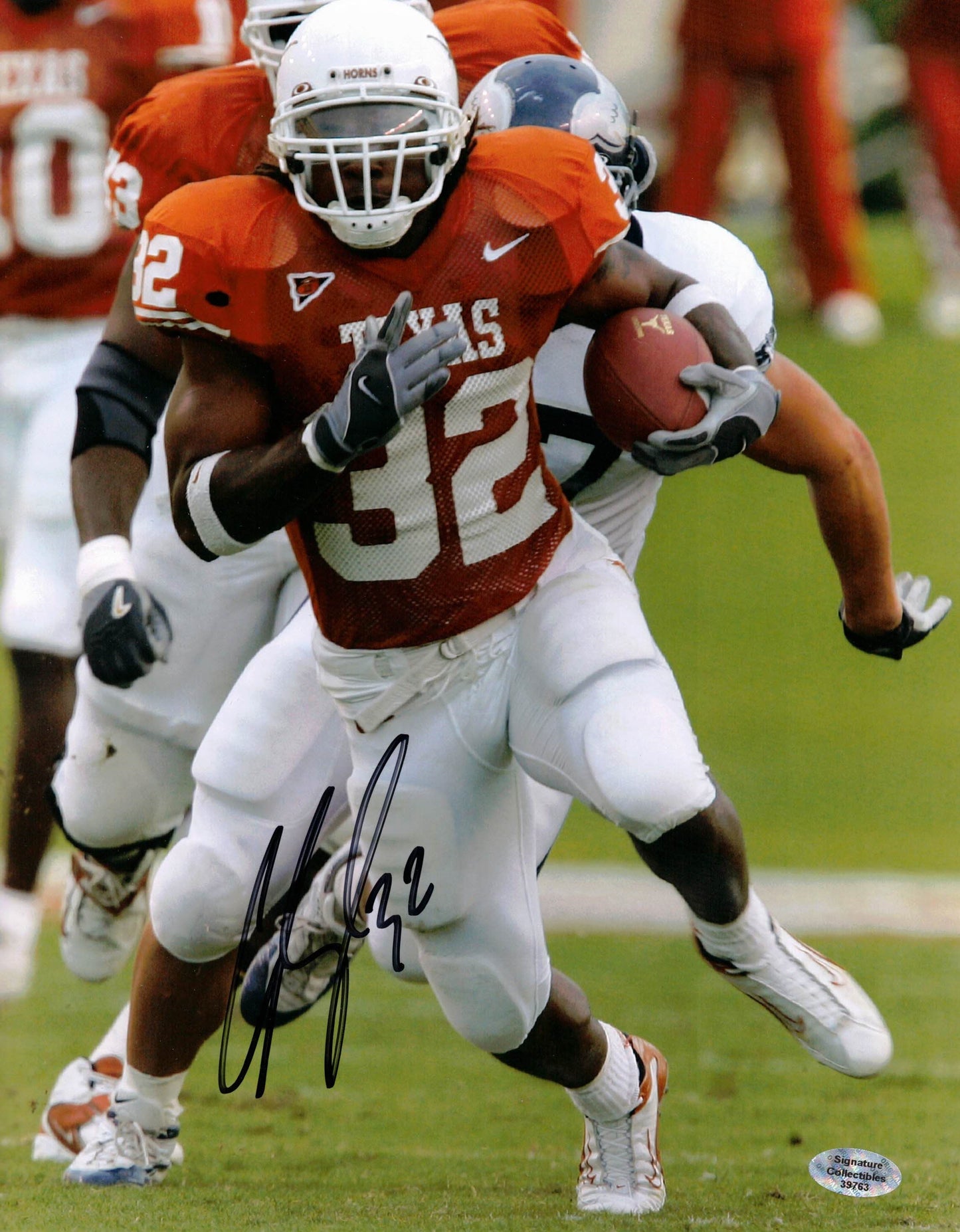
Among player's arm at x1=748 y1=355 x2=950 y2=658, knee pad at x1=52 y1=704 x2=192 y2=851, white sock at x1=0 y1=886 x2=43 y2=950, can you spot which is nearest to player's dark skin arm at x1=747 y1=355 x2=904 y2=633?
player's arm at x1=748 y1=355 x2=950 y2=658

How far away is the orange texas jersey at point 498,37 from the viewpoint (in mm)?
2830

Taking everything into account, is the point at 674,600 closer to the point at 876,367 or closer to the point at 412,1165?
the point at 876,367

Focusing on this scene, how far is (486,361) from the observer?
7.61ft

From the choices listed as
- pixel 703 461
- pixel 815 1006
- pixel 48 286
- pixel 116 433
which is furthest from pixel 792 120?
pixel 815 1006

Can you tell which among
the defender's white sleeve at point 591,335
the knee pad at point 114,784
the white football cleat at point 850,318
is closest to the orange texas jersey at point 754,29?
the white football cleat at point 850,318

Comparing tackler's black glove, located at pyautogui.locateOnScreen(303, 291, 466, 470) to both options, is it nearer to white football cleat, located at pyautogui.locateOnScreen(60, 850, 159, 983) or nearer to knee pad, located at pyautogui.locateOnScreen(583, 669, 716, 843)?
knee pad, located at pyautogui.locateOnScreen(583, 669, 716, 843)

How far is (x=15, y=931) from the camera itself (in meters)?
3.79

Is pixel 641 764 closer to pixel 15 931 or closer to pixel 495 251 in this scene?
pixel 495 251

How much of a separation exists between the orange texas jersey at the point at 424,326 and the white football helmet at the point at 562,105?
118 millimetres

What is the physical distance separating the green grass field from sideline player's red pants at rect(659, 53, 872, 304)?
1.86 metres

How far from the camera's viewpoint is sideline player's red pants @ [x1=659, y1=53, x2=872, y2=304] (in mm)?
5355

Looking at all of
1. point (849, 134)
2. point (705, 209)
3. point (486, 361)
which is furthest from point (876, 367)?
point (486, 361)

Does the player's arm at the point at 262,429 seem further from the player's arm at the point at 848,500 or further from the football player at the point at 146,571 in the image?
the player's arm at the point at 848,500

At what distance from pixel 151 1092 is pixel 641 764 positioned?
933 millimetres
